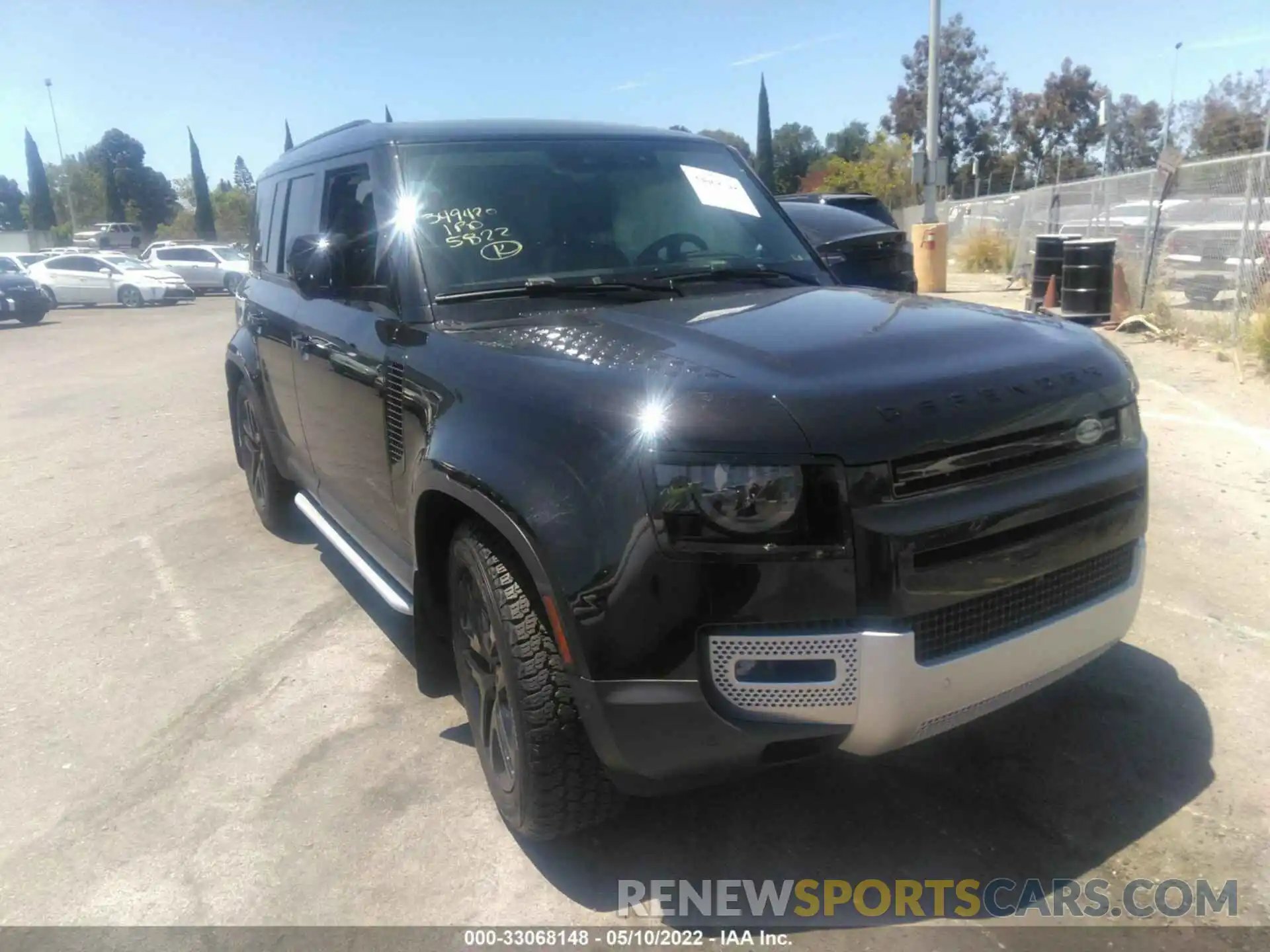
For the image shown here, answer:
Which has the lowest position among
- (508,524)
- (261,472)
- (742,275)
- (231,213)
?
(261,472)

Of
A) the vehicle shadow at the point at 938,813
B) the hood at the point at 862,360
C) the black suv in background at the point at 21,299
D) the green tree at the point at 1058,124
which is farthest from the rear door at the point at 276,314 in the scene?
the green tree at the point at 1058,124

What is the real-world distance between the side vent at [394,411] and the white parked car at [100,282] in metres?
28.8

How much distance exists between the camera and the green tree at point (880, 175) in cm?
4394

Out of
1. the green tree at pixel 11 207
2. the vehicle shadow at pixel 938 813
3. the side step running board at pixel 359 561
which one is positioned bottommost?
the vehicle shadow at pixel 938 813

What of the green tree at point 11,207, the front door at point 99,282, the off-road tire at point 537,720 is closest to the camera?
the off-road tire at point 537,720

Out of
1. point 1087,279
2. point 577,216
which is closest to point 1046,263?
point 1087,279

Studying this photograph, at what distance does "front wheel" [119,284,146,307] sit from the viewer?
1124 inches

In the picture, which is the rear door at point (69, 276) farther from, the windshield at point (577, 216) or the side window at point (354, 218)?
the windshield at point (577, 216)

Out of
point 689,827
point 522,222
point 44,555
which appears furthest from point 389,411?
point 44,555

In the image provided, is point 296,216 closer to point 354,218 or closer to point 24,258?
point 354,218

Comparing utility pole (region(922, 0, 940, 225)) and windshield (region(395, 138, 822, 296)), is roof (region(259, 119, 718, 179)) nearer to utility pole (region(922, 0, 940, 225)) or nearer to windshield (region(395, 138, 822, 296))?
windshield (region(395, 138, 822, 296))

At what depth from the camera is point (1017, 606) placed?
2443 millimetres

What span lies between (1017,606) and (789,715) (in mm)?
654

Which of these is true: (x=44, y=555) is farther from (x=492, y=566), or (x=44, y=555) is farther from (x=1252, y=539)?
(x=1252, y=539)
